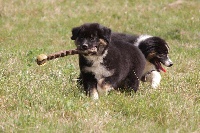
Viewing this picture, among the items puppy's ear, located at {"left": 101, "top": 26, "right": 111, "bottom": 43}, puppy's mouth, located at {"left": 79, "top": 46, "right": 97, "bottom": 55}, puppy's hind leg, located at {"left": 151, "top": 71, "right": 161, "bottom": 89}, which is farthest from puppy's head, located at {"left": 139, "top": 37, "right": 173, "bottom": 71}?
puppy's mouth, located at {"left": 79, "top": 46, "right": 97, "bottom": 55}

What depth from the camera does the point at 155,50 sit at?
9.02 m

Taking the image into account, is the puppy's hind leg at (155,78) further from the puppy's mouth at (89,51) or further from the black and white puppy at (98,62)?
the puppy's mouth at (89,51)

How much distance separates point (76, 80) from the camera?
7598 millimetres

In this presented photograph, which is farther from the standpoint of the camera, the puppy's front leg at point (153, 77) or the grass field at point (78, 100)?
the puppy's front leg at point (153, 77)

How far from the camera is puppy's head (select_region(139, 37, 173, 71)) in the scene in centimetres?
897

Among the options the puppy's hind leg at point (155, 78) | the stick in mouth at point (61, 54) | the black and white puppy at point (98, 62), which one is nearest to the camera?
the stick in mouth at point (61, 54)

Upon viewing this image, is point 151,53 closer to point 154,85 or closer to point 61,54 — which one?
point 154,85

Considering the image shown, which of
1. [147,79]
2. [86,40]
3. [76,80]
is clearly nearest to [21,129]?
[86,40]

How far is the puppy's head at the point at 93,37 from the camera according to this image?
270 inches

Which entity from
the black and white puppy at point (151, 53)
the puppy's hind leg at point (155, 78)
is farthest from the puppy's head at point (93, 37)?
the black and white puppy at point (151, 53)

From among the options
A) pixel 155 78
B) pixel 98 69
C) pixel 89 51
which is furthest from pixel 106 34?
pixel 155 78

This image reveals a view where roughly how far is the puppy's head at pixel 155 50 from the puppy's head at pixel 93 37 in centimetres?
209

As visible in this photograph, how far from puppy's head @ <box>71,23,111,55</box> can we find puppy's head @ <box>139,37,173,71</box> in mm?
2086

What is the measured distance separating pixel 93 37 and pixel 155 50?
2.47 meters
